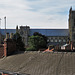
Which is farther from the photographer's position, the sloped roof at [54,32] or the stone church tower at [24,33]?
the sloped roof at [54,32]

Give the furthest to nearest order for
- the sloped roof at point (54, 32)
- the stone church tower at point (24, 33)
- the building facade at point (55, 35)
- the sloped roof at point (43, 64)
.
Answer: the sloped roof at point (54, 32) < the building facade at point (55, 35) < the stone church tower at point (24, 33) < the sloped roof at point (43, 64)

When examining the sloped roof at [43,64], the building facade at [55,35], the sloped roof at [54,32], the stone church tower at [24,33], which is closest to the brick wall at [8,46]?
the sloped roof at [43,64]

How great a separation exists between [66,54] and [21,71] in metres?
4.62

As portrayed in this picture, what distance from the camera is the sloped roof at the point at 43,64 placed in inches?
463

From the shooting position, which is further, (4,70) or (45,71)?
(4,70)

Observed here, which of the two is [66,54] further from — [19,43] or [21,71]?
[19,43]

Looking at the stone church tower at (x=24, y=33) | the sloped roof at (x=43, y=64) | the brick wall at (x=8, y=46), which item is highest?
the stone church tower at (x=24, y=33)

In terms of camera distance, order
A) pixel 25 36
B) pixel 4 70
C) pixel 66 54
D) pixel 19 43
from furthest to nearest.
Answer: pixel 25 36 → pixel 19 43 → pixel 66 54 → pixel 4 70

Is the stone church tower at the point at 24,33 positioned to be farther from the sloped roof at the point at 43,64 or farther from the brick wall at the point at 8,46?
the sloped roof at the point at 43,64

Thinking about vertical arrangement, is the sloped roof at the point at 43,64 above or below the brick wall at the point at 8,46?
below

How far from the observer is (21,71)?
41.6ft

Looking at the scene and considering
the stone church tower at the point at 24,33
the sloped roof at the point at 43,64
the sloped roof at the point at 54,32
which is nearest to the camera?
the sloped roof at the point at 43,64

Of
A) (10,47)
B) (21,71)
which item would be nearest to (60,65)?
(21,71)

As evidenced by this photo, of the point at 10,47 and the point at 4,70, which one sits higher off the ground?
the point at 10,47
